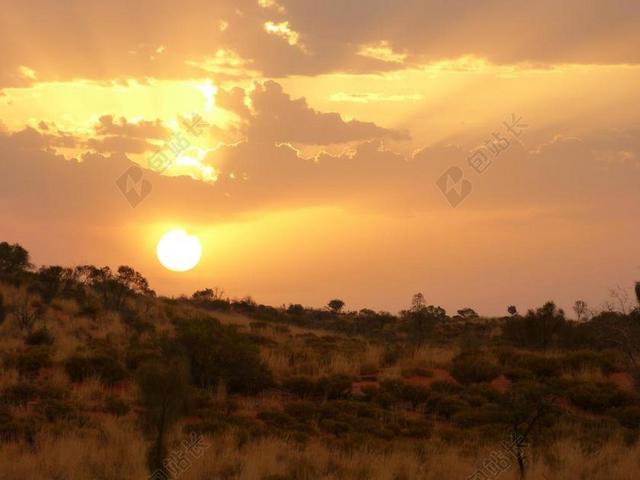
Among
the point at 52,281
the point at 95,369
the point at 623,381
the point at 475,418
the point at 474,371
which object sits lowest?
the point at 475,418

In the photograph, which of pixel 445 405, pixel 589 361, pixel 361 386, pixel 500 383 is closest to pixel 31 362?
pixel 361 386

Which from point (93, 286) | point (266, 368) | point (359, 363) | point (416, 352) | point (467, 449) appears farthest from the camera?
point (93, 286)

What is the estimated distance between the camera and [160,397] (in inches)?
443

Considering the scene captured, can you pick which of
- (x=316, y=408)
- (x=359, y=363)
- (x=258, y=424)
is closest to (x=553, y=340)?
(x=359, y=363)

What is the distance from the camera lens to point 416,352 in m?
27.5

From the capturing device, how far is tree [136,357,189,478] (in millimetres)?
11070

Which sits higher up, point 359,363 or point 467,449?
point 359,363

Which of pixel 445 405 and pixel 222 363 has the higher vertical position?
pixel 222 363

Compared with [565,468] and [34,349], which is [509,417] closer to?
[565,468]

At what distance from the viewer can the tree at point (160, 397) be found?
1107 cm

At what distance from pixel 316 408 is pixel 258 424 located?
240cm

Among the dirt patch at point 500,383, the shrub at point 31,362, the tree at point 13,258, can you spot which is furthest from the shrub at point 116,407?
the tree at point 13,258

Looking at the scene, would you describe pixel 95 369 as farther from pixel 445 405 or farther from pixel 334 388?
pixel 445 405

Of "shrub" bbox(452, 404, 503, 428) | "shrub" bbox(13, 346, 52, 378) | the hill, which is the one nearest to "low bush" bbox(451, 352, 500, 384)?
the hill
